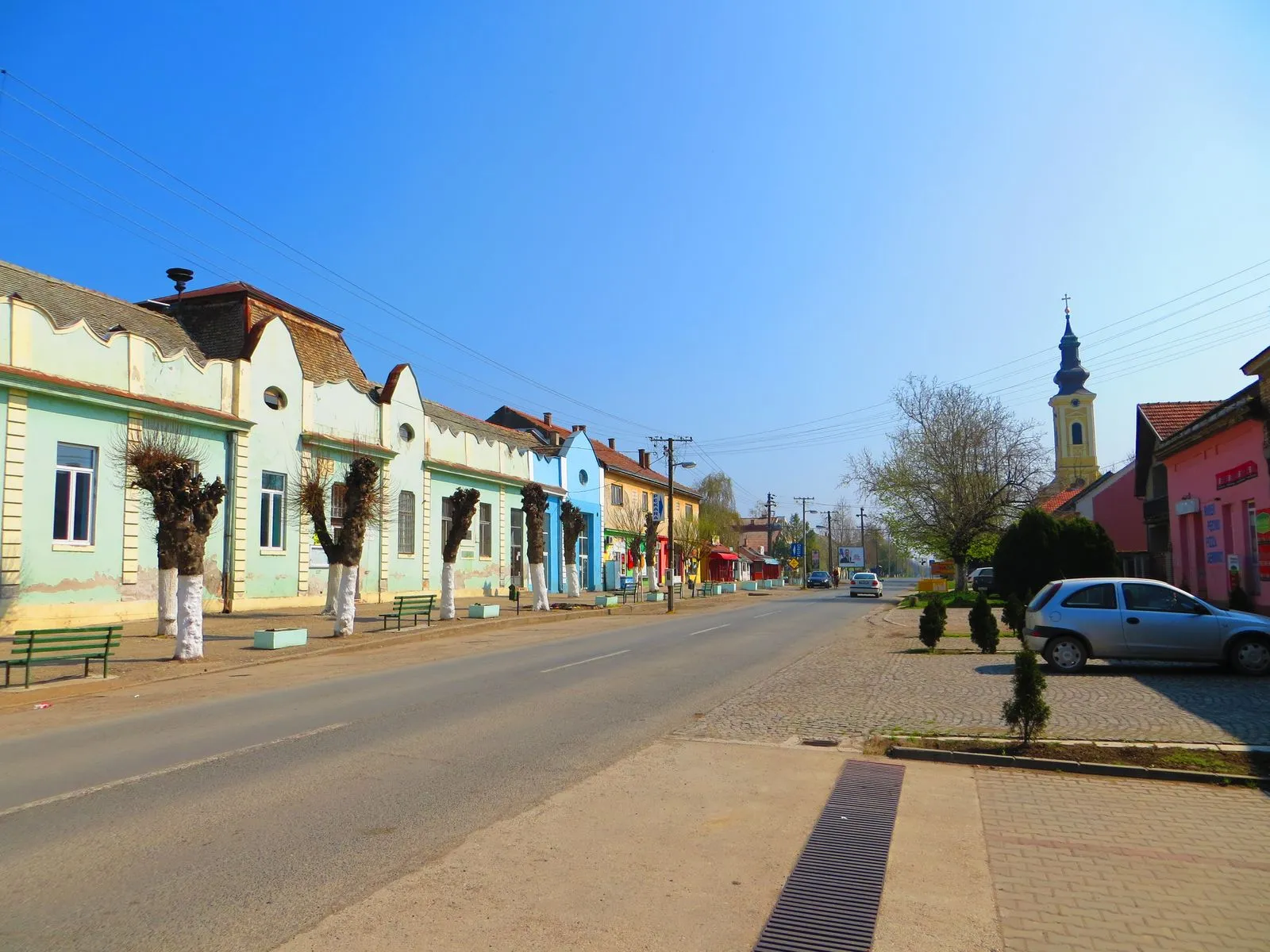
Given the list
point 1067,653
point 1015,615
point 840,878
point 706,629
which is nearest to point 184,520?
point 706,629

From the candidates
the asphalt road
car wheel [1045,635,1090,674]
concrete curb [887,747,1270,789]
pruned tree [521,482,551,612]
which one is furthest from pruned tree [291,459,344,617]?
concrete curb [887,747,1270,789]

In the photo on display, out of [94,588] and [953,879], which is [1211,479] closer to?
[953,879]

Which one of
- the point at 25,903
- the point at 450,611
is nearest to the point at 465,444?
the point at 450,611

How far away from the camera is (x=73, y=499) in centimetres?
2142

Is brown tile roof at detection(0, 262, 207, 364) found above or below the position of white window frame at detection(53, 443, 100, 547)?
above

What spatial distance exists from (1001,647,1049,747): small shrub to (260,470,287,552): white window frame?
76.3 ft

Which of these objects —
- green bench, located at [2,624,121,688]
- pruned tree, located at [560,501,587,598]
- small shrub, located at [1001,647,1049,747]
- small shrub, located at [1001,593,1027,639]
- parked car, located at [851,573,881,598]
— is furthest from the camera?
parked car, located at [851,573,881,598]

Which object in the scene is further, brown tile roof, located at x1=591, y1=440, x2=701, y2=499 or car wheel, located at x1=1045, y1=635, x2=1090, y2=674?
brown tile roof, located at x1=591, y1=440, x2=701, y2=499

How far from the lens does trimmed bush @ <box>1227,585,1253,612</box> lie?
23.3 metres

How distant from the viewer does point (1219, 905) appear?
16.5ft

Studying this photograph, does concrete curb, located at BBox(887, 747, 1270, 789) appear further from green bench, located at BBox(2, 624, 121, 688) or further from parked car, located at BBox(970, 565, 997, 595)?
parked car, located at BBox(970, 565, 997, 595)

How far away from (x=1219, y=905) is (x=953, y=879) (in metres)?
1.37

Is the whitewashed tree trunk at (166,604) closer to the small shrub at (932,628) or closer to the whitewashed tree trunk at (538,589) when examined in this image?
the whitewashed tree trunk at (538,589)

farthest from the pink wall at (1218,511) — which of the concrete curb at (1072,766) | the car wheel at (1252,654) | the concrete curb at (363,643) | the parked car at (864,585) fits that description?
the parked car at (864,585)
